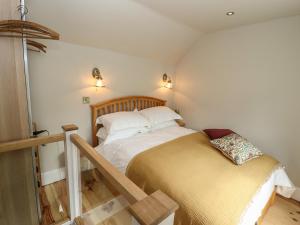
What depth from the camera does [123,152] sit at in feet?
6.63

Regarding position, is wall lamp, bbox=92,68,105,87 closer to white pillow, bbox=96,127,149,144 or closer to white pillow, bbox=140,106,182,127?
white pillow, bbox=96,127,149,144

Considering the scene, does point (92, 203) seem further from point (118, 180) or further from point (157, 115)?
point (157, 115)

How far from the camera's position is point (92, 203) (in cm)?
152

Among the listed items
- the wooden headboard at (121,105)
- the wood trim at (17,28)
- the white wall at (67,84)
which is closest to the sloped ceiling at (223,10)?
the white wall at (67,84)

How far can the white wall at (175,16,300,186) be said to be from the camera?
2240 millimetres

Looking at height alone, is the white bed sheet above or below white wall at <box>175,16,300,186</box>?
below

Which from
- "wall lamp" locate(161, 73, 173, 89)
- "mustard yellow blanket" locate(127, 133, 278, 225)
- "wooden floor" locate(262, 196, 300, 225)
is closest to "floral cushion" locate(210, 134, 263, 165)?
"mustard yellow blanket" locate(127, 133, 278, 225)

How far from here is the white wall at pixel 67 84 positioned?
2.11 meters

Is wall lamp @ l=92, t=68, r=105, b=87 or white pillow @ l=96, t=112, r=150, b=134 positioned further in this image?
wall lamp @ l=92, t=68, r=105, b=87

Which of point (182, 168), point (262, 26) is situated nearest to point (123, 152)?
point (182, 168)

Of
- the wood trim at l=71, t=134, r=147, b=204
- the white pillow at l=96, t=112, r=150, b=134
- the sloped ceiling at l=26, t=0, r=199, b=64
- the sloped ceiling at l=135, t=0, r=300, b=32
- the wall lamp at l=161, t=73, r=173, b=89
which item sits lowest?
the white pillow at l=96, t=112, r=150, b=134

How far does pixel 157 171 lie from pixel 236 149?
105 cm

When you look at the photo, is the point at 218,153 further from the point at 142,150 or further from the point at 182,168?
the point at 142,150

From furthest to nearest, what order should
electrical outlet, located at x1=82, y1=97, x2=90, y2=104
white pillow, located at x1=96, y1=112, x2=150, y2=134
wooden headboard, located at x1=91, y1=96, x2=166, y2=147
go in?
wooden headboard, located at x1=91, y1=96, x2=166, y2=147 → electrical outlet, located at x1=82, y1=97, x2=90, y2=104 → white pillow, located at x1=96, y1=112, x2=150, y2=134
